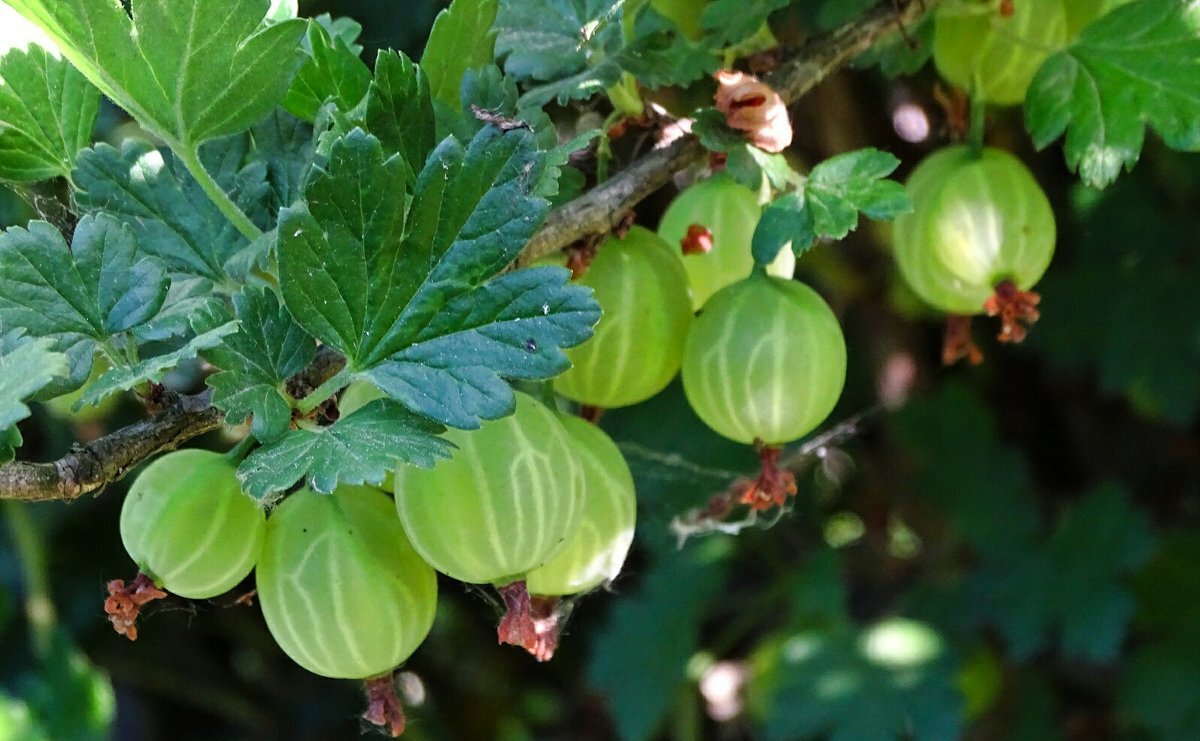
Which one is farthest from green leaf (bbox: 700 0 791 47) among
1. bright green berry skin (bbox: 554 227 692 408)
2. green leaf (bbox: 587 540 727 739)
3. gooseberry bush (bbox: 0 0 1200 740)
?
green leaf (bbox: 587 540 727 739)

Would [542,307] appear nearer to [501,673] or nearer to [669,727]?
[669,727]

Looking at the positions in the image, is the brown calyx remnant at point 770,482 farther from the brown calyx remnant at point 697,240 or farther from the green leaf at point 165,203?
the green leaf at point 165,203

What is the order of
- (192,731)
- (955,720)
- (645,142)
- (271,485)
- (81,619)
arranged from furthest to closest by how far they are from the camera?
(192,731) → (81,619) → (955,720) → (645,142) → (271,485)

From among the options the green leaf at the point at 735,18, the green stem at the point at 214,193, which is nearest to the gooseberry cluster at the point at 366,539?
the green stem at the point at 214,193

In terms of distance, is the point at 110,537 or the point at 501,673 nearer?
the point at 110,537

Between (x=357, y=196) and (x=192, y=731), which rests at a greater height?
(x=357, y=196)


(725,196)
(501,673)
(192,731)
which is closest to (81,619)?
(192,731)

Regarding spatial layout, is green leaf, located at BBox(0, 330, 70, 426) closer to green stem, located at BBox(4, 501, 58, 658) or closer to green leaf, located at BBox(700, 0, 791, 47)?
green leaf, located at BBox(700, 0, 791, 47)
